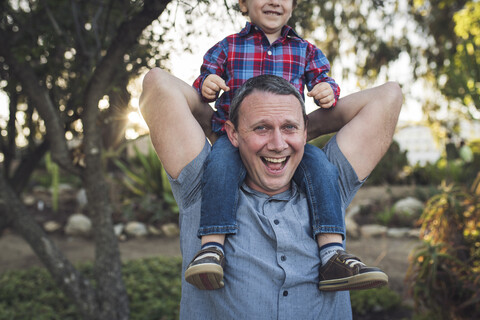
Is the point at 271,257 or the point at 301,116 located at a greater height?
the point at 301,116

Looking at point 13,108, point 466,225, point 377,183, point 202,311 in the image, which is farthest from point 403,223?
point 202,311

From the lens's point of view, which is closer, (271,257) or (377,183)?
(271,257)

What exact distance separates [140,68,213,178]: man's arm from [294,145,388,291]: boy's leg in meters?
0.49

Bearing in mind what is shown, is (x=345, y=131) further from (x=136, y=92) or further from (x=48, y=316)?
(x=48, y=316)

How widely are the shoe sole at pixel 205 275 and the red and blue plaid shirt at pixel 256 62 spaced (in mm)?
776

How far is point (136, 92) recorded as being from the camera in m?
4.33

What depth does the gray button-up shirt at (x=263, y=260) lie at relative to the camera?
1706 millimetres

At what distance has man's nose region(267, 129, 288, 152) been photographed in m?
1.76

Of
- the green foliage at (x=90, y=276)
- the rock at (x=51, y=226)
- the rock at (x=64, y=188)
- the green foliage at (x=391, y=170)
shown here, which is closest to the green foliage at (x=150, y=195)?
the rock at (x=51, y=226)

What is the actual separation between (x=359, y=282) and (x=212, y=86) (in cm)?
99

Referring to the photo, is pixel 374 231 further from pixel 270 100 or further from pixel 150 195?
pixel 270 100

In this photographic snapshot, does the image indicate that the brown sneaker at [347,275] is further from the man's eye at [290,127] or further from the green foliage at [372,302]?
the green foliage at [372,302]

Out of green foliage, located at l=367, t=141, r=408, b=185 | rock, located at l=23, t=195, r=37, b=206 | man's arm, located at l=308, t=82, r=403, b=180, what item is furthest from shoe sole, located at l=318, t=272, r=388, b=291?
rock, located at l=23, t=195, r=37, b=206

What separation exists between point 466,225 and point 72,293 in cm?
342
